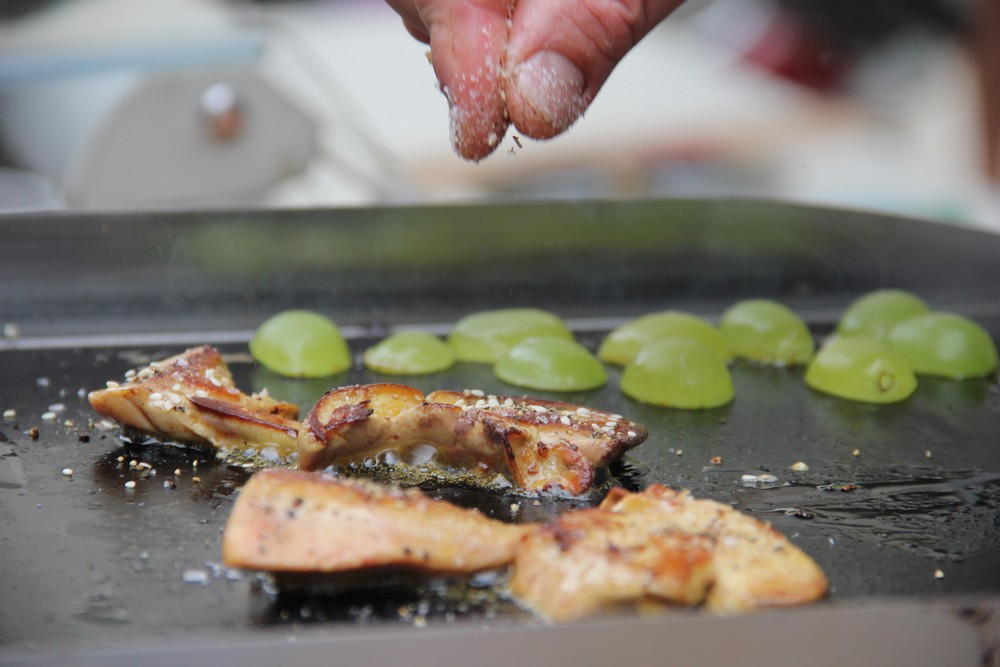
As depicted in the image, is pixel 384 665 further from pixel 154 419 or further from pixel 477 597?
pixel 154 419

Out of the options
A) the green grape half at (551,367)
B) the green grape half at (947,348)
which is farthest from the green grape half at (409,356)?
the green grape half at (947,348)

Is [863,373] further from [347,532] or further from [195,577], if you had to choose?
[195,577]

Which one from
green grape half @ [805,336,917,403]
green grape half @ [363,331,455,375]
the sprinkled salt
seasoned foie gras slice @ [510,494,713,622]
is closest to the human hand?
seasoned foie gras slice @ [510,494,713,622]

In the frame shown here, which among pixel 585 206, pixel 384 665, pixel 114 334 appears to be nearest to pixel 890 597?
pixel 384 665

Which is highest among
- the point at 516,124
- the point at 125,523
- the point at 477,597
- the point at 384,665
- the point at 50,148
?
the point at 516,124

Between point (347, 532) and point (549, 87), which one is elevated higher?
point (549, 87)

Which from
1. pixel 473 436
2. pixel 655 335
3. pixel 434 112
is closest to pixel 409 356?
pixel 655 335
